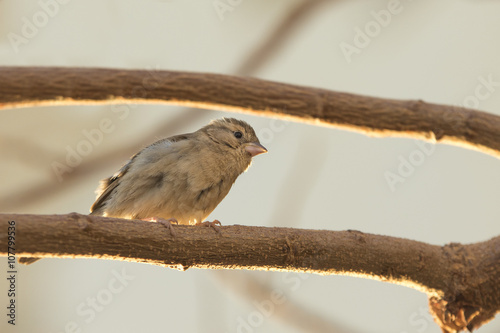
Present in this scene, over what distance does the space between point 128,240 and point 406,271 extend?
Result: 1430 mm

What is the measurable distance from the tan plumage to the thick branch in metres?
1.77

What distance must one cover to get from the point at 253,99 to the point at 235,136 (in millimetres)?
2588

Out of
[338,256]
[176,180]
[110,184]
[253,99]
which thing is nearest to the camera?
[253,99]

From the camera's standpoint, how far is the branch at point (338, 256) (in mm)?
2818

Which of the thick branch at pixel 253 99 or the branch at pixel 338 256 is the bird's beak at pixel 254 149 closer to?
the branch at pixel 338 256

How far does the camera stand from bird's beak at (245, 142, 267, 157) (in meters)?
Result: 5.24

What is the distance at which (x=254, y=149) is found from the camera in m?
5.26

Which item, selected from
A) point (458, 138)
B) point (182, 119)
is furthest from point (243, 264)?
point (182, 119)

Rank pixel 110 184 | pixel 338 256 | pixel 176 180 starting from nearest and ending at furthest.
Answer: pixel 338 256 → pixel 176 180 → pixel 110 184

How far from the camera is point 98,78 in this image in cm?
257

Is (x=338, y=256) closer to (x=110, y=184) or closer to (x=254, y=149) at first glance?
(x=254, y=149)

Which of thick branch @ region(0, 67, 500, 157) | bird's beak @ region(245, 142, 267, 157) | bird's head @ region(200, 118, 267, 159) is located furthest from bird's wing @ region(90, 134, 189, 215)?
thick branch @ region(0, 67, 500, 157)

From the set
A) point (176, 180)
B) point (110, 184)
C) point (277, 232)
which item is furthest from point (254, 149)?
point (277, 232)

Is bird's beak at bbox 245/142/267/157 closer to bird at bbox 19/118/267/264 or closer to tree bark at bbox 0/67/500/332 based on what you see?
bird at bbox 19/118/267/264
